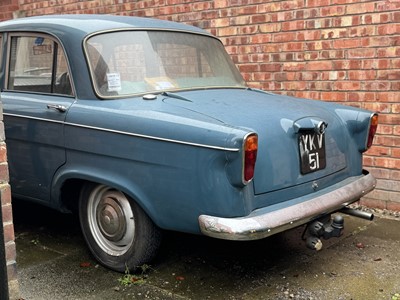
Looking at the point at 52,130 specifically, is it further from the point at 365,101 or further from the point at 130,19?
the point at 365,101

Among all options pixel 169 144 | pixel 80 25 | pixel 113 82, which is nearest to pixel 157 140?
pixel 169 144

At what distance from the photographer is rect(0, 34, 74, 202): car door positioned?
374cm

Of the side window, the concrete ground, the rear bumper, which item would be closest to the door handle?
the side window

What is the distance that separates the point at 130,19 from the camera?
420 cm

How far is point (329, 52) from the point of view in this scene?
5129 mm

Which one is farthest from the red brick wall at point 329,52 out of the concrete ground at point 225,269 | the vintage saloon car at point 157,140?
the vintage saloon car at point 157,140

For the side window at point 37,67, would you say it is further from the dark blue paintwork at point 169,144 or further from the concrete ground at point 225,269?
the concrete ground at point 225,269

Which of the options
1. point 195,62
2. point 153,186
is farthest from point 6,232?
point 195,62

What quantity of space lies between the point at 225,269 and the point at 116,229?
81cm

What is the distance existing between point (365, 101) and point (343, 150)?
4.68ft

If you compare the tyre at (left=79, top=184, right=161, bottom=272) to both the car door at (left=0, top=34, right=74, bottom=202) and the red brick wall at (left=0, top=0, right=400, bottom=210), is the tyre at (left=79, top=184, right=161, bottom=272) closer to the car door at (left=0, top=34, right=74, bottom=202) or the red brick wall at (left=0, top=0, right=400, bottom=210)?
the car door at (left=0, top=34, right=74, bottom=202)

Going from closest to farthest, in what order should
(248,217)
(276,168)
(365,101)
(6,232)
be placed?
1. (6,232)
2. (248,217)
3. (276,168)
4. (365,101)

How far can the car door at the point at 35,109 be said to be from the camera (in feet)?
12.3

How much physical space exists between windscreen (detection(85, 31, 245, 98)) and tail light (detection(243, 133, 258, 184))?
Result: 103 centimetres
